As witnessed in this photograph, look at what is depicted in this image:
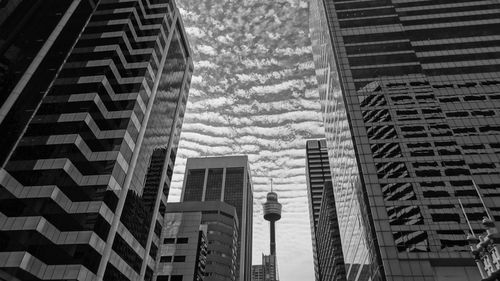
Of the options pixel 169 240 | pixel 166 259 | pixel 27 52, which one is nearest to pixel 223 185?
pixel 169 240

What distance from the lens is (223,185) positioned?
188 metres

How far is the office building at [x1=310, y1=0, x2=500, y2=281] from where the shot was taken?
5678 centimetres

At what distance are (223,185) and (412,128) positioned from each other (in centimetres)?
12904

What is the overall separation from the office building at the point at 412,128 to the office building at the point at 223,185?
9148 cm

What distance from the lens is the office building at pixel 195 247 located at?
279 ft

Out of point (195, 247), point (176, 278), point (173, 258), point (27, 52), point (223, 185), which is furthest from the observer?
point (223, 185)

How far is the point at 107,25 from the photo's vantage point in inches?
2489

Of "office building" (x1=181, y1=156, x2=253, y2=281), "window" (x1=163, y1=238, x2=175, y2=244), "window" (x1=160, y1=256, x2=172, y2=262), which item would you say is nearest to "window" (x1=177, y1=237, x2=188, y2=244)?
"window" (x1=163, y1=238, x2=175, y2=244)

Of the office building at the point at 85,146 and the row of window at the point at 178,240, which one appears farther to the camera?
the row of window at the point at 178,240

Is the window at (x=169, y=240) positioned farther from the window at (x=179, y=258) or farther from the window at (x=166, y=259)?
the window at (x=179, y=258)

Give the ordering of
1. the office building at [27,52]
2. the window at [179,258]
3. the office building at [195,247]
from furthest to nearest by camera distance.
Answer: the window at [179,258] → the office building at [195,247] → the office building at [27,52]

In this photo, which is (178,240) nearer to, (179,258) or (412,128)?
(179,258)

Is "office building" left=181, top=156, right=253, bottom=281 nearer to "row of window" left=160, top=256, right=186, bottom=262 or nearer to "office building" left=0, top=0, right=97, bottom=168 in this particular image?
"row of window" left=160, top=256, right=186, bottom=262

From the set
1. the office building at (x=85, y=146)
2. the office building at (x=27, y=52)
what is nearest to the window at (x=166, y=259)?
the office building at (x=85, y=146)
